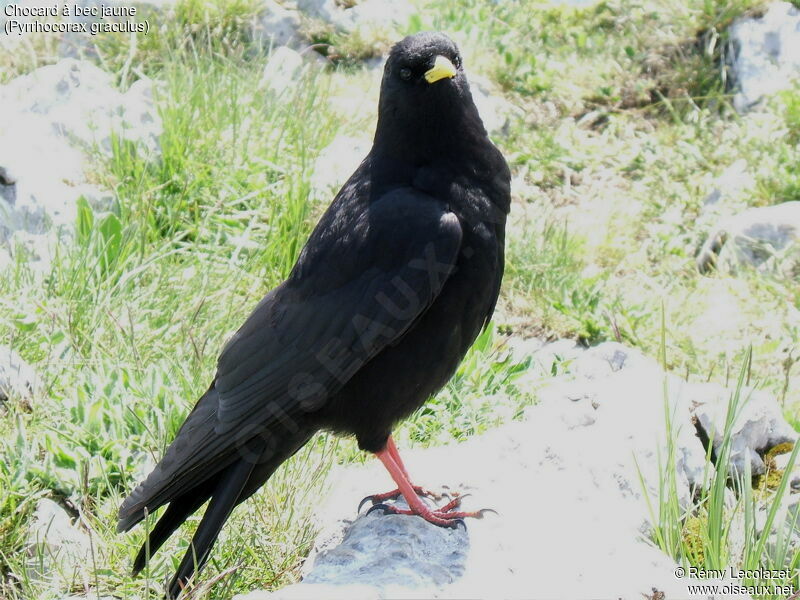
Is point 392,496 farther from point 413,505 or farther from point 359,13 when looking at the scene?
point 359,13

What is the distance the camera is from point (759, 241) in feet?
19.7

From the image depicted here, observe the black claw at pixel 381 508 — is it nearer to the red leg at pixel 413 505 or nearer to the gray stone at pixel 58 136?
the red leg at pixel 413 505

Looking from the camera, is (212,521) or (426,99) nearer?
(212,521)

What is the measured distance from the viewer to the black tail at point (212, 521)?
3176 mm

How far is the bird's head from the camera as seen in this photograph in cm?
329

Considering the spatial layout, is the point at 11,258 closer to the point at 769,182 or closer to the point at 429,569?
the point at 429,569

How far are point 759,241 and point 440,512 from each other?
3.51 metres

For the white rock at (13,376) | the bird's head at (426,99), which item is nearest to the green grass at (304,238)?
the white rock at (13,376)

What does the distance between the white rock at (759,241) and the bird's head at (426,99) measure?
308 centimetres

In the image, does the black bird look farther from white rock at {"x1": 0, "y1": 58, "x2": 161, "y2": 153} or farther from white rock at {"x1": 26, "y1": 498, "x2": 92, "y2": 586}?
white rock at {"x1": 0, "y1": 58, "x2": 161, "y2": 153}

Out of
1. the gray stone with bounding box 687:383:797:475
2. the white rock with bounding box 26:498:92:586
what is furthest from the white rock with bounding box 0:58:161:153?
the gray stone with bounding box 687:383:797:475

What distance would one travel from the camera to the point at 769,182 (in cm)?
644

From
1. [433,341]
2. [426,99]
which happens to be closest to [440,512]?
[433,341]

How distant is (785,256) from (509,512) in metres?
3.36
